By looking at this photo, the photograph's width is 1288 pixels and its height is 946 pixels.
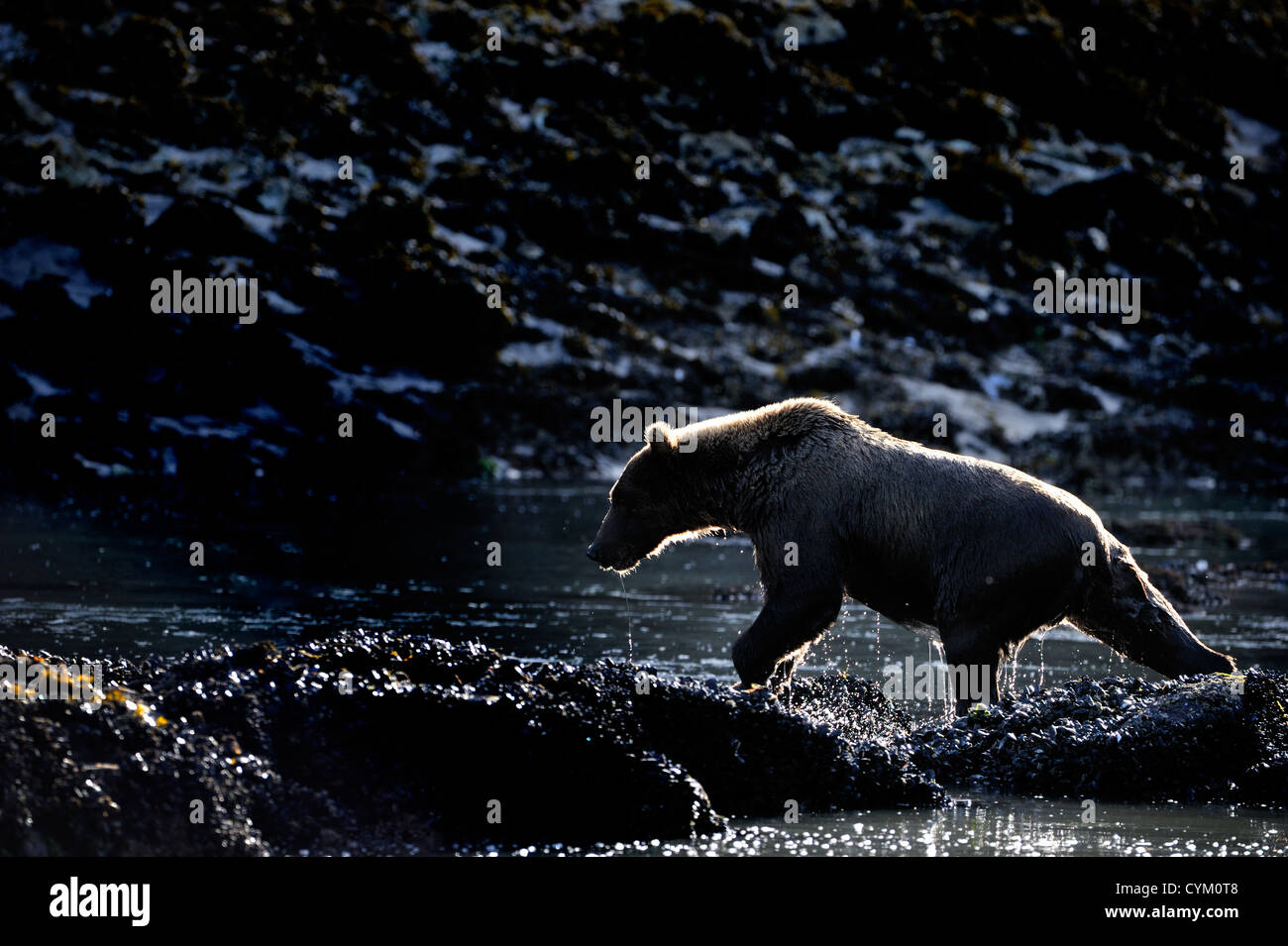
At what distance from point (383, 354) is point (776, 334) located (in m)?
18.9

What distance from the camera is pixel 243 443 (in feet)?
153

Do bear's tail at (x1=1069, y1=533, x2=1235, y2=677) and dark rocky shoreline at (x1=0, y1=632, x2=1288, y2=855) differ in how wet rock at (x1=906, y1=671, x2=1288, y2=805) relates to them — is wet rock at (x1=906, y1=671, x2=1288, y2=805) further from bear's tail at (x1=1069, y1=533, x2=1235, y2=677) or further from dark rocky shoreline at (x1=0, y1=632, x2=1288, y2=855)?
bear's tail at (x1=1069, y1=533, x2=1235, y2=677)

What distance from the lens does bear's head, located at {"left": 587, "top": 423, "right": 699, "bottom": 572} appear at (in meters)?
12.4

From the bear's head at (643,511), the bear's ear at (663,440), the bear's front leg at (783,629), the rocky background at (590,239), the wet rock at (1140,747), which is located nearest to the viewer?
the wet rock at (1140,747)

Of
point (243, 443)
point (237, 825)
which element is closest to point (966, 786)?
point (237, 825)

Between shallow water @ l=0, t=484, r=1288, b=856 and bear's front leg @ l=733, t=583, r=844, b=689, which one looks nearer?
shallow water @ l=0, t=484, r=1288, b=856

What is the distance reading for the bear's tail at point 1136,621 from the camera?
11.3m

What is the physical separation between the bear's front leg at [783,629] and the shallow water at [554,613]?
1781 millimetres

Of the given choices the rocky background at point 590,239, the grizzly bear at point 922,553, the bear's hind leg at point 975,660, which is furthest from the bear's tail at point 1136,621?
the rocky background at point 590,239

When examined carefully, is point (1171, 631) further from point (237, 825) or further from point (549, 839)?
point (237, 825)

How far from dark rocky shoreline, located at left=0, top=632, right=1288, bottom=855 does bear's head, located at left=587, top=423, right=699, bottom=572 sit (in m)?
2.22

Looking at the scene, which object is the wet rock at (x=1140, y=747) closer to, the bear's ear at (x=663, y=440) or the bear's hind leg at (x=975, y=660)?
the bear's hind leg at (x=975, y=660)

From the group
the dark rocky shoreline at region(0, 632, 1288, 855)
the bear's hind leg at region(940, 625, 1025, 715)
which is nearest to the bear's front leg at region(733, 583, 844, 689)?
the dark rocky shoreline at region(0, 632, 1288, 855)
